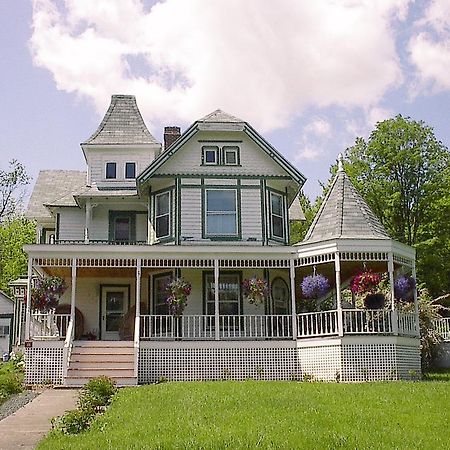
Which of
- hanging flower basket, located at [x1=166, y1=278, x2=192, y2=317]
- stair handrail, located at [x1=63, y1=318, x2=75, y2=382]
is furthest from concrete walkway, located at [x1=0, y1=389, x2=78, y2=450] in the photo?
hanging flower basket, located at [x1=166, y1=278, x2=192, y2=317]

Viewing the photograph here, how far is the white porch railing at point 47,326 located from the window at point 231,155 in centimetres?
801

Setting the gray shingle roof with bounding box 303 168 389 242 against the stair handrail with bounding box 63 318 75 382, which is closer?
the stair handrail with bounding box 63 318 75 382

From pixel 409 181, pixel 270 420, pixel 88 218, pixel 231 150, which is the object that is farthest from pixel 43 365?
pixel 409 181

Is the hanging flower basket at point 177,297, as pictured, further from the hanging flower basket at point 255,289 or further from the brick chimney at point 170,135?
the brick chimney at point 170,135

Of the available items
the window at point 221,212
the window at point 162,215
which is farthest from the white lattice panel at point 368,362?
the window at point 162,215

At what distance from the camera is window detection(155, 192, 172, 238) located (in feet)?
86.4

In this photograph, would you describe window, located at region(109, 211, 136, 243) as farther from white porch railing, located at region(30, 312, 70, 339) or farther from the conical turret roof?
the conical turret roof

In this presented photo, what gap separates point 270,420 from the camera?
1211cm

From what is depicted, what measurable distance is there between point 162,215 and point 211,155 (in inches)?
111

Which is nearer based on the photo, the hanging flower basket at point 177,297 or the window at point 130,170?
the hanging flower basket at point 177,297

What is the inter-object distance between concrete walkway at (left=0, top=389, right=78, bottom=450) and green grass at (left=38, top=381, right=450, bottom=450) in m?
0.64

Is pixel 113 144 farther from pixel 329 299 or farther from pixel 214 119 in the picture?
pixel 329 299

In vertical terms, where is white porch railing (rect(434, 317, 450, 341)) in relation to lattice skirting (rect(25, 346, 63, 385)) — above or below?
above

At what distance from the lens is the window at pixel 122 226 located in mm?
28859
